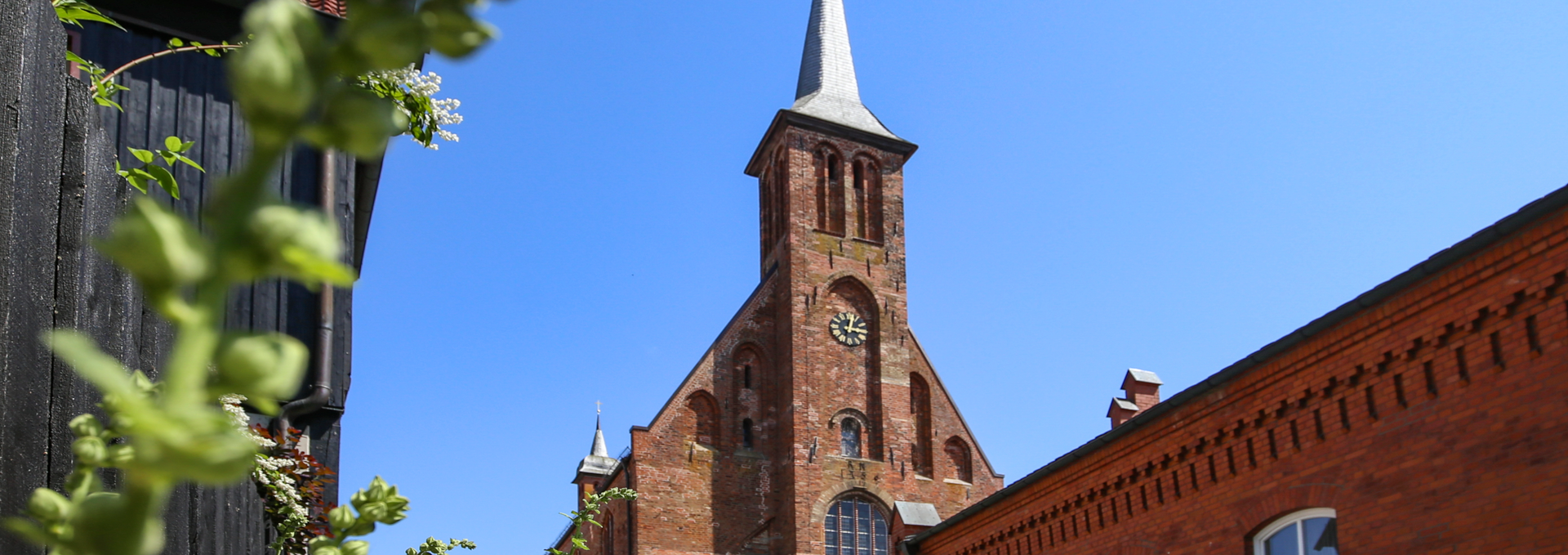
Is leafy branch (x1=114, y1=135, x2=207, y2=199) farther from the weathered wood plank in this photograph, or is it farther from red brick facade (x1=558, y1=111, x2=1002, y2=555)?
red brick facade (x1=558, y1=111, x2=1002, y2=555)

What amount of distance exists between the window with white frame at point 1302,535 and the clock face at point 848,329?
1934cm

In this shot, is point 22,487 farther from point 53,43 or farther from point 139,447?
point 139,447

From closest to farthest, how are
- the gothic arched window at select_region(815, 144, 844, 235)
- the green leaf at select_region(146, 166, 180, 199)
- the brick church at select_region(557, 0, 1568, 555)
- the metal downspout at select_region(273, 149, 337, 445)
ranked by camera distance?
the green leaf at select_region(146, 166, 180, 199), the brick church at select_region(557, 0, 1568, 555), the metal downspout at select_region(273, 149, 337, 445), the gothic arched window at select_region(815, 144, 844, 235)

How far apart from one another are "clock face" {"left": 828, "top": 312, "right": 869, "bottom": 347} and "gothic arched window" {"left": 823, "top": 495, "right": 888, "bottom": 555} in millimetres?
3863

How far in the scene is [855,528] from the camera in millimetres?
28125

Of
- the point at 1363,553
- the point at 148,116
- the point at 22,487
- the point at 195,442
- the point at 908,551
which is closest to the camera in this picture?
the point at 195,442

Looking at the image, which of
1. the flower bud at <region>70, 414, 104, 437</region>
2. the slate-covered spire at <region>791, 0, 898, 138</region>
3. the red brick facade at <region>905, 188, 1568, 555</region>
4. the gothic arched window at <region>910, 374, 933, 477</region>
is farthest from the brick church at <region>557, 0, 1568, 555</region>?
the flower bud at <region>70, 414, 104, 437</region>

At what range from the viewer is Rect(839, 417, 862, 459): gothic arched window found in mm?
29180

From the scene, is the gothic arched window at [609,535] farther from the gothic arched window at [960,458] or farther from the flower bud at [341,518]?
the flower bud at [341,518]

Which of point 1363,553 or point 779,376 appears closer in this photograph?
point 1363,553

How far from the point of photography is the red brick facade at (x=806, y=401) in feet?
92.4

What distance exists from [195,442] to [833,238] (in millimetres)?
30478

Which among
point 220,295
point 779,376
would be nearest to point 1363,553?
point 220,295

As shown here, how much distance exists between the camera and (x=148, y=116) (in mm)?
8906
